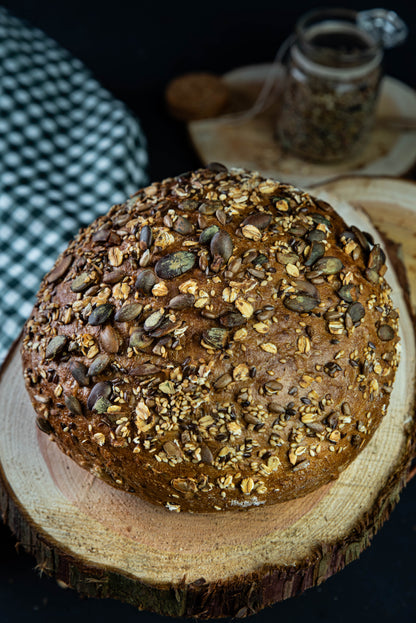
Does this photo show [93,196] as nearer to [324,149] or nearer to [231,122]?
[231,122]

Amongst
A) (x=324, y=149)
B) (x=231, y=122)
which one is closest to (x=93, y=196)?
(x=231, y=122)

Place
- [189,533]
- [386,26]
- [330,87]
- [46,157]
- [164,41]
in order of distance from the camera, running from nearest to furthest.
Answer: [189,533], [330,87], [386,26], [46,157], [164,41]

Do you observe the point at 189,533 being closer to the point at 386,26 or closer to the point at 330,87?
the point at 330,87

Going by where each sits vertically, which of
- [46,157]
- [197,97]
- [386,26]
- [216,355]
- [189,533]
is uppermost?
[386,26]

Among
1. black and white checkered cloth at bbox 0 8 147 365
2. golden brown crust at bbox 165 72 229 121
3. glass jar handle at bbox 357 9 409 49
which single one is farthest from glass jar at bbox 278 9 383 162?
black and white checkered cloth at bbox 0 8 147 365

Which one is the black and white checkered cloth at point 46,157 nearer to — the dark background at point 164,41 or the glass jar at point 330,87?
the dark background at point 164,41

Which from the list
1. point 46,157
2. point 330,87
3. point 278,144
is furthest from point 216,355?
A: point 278,144

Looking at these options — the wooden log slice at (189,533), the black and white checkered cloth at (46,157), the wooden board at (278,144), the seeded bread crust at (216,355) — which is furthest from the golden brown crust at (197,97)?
the wooden log slice at (189,533)
